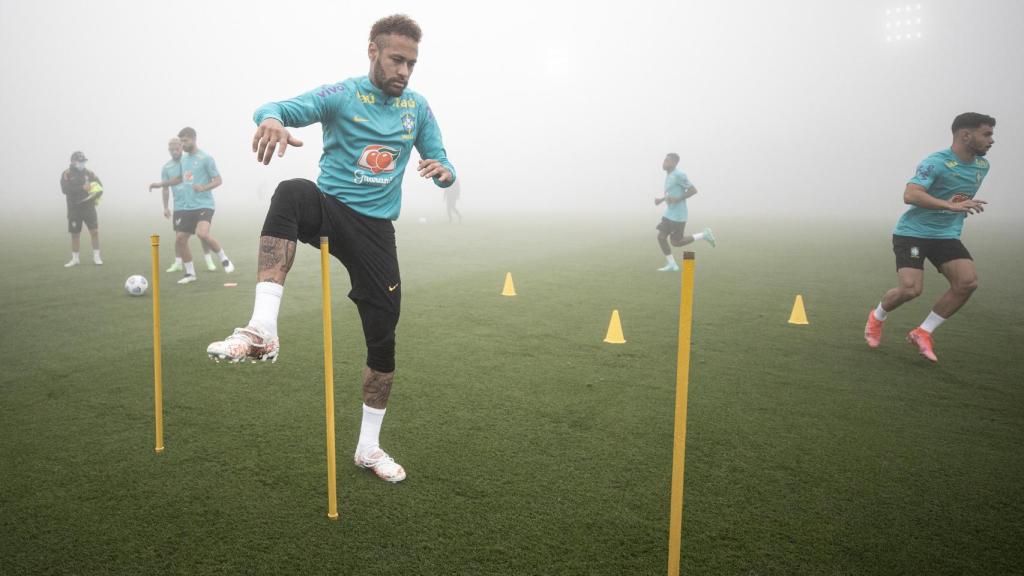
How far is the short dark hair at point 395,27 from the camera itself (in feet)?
9.66

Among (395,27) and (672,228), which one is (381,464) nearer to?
(395,27)

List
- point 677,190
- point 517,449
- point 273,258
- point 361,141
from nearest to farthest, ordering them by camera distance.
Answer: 1. point 273,258
2. point 361,141
3. point 517,449
4. point 677,190

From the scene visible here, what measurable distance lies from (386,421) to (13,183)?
2915 inches

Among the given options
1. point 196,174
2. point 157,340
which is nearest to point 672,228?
point 196,174

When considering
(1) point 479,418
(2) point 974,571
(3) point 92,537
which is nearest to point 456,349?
(1) point 479,418

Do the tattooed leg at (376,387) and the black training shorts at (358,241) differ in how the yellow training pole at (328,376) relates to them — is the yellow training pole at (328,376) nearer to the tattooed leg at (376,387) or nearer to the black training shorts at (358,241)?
the black training shorts at (358,241)

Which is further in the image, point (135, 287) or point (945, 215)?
point (135, 287)

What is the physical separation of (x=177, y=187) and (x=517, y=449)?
29.1 ft

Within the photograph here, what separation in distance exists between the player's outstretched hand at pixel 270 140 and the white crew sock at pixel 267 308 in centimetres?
52

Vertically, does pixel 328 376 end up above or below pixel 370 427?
above

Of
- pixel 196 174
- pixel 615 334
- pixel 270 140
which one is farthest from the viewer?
pixel 196 174

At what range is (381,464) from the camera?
10.6 ft

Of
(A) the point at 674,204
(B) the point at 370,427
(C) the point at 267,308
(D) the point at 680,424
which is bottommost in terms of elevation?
(B) the point at 370,427

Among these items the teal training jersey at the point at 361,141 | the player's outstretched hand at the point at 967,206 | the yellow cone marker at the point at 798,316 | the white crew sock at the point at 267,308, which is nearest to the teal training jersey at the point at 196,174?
the teal training jersey at the point at 361,141
